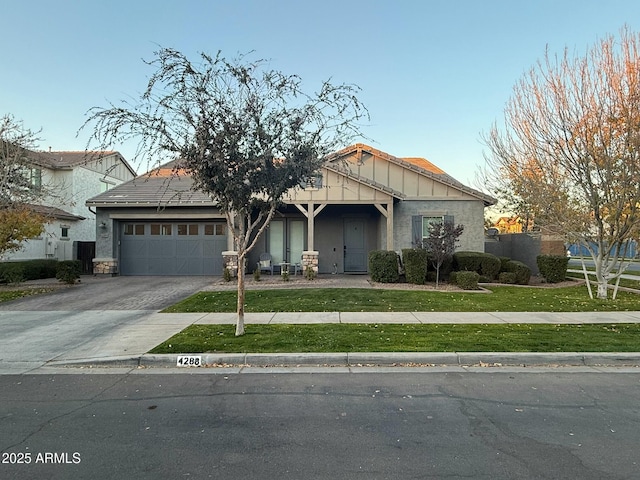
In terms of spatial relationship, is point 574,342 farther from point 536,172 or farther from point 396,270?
point 396,270

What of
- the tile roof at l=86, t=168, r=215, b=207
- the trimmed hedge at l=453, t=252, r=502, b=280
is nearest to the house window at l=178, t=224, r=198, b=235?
the tile roof at l=86, t=168, r=215, b=207

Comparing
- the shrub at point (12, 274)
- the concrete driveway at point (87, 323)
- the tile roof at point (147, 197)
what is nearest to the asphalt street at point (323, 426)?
the concrete driveway at point (87, 323)

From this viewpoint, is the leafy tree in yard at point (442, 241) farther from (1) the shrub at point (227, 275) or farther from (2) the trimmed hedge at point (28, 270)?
(2) the trimmed hedge at point (28, 270)

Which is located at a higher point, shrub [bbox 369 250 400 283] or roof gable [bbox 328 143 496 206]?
roof gable [bbox 328 143 496 206]

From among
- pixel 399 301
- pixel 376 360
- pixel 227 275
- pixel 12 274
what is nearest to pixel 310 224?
pixel 227 275

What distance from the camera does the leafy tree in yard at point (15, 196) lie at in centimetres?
1375

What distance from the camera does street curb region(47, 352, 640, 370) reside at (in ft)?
20.5

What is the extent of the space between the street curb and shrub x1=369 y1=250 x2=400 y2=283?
833 cm

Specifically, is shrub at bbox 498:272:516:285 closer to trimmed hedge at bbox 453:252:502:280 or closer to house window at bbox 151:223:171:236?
trimmed hedge at bbox 453:252:502:280

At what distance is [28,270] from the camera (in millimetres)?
17328

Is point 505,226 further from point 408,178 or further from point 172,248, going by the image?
point 172,248

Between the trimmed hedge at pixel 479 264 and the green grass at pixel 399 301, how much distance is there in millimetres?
2108

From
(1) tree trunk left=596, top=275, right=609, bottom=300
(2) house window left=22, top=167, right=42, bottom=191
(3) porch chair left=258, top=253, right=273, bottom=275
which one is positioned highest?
(2) house window left=22, top=167, right=42, bottom=191

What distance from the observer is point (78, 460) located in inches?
137
